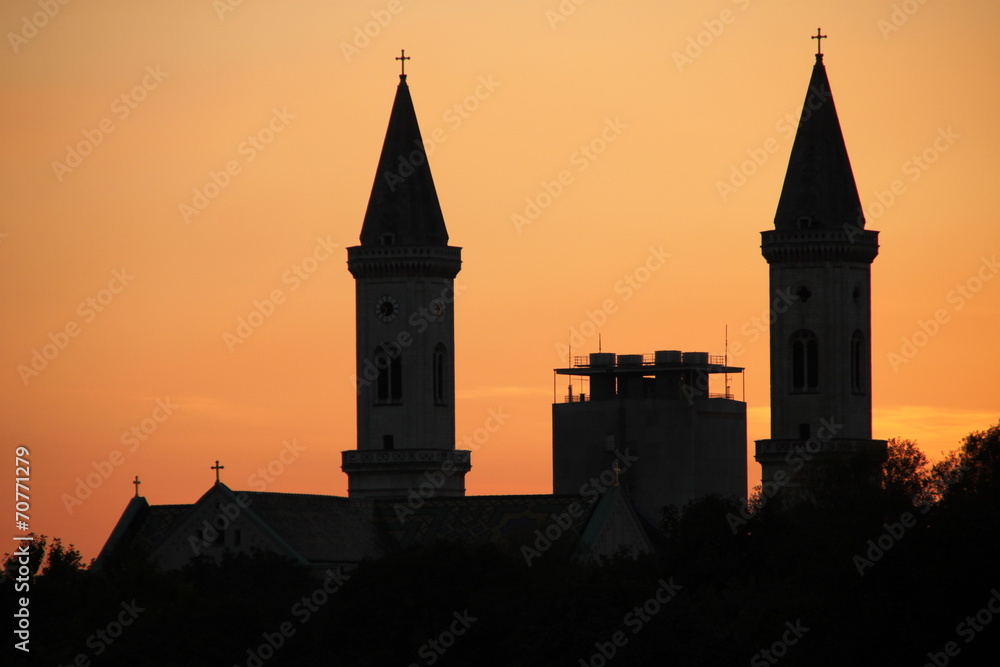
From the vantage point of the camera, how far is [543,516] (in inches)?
4879

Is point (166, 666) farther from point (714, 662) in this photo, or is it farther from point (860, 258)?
point (860, 258)

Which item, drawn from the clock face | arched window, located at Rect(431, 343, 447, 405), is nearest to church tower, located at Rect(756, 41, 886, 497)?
arched window, located at Rect(431, 343, 447, 405)

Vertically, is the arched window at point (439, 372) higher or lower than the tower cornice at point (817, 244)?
lower

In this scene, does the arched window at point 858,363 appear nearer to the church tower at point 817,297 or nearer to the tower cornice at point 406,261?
the church tower at point 817,297

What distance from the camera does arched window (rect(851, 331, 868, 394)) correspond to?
139625 millimetres

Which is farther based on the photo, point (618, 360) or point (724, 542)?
point (618, 360)

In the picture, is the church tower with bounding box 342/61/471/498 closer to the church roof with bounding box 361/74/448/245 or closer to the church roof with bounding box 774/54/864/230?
the church roof with bounding box 361/74/448/245

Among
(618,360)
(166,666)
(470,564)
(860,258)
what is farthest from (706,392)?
(166,666)

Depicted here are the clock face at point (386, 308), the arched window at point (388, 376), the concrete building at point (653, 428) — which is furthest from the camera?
the concrete building at point (653, 428)

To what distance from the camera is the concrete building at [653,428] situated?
16512cm

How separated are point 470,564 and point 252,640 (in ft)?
30.6

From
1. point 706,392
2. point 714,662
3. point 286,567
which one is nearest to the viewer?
point 714,662

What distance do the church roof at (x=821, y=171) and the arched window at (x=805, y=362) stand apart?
522 cm

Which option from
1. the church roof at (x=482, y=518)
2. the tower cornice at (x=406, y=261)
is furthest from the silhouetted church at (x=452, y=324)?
the church roof at (x=482, y=518)
